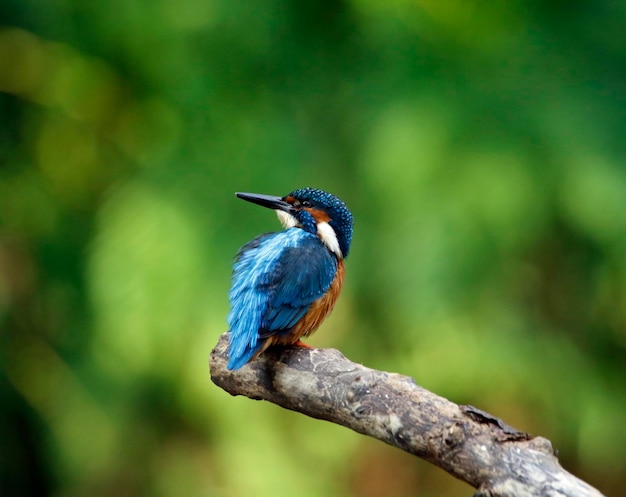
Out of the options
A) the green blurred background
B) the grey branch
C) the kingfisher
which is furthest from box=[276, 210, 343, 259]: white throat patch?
the green blurred background

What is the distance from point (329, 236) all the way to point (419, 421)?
0.71 meters

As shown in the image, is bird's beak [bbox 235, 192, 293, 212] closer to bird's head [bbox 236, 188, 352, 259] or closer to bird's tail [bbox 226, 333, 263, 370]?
bird's head [bbox 236, 188, 352, 259]

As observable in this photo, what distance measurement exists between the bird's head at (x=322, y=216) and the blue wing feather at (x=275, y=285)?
0.03 meters

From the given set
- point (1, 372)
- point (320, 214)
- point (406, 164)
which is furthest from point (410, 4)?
point (1, 372)

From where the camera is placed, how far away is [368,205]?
339cm

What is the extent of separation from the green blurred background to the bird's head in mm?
1101

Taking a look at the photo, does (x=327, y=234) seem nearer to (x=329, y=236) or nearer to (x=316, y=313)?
(x=329, y=236)

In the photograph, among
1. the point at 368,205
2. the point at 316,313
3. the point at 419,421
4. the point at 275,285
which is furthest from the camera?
the point at 368,205


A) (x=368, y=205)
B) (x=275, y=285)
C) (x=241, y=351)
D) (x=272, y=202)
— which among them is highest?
(x=368, y=205)

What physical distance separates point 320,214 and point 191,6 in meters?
1.82

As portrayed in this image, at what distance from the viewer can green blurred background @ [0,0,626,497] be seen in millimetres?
3254

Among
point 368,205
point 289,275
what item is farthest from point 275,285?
point 368,205

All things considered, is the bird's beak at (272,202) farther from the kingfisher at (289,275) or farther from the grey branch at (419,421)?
the grey branch at (419,421)

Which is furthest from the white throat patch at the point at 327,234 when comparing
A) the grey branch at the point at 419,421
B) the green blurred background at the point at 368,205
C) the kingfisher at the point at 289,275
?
the green blurred background at the point at 368,205
